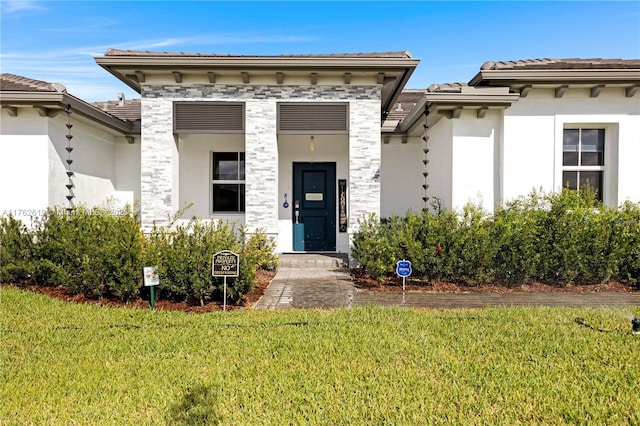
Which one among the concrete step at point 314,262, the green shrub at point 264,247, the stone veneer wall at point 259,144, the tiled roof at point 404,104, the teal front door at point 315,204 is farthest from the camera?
the tiled roof at point 404,104

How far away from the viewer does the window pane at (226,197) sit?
1147 cm

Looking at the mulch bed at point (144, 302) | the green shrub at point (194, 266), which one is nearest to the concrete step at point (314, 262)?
the mulch bed at point (144, 302)

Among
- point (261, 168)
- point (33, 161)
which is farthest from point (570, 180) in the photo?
point (33, 161)

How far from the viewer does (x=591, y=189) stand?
31.1ft

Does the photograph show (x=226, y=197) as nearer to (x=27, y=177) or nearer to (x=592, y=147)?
(x=27, y=177)

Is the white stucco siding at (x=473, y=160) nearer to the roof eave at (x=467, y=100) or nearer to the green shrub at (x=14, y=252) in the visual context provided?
the roof eave at (x=467, y=100)

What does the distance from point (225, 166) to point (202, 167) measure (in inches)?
25.0

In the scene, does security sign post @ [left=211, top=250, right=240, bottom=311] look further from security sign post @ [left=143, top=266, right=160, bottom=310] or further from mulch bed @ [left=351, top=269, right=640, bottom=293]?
mulch bed @ [left=351, top=269, right=640, bottom=293]

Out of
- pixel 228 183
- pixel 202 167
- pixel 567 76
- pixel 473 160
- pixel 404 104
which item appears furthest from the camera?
pixel 404 104

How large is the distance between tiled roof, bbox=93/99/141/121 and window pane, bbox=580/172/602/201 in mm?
12077

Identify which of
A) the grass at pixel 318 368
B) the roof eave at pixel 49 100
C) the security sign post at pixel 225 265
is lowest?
the grass at pixel 318 368

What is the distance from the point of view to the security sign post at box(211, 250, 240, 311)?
6082 mm

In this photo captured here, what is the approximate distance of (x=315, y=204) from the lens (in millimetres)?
11602

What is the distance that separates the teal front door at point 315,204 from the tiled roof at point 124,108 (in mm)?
5304
